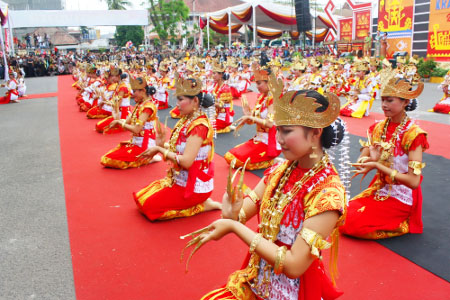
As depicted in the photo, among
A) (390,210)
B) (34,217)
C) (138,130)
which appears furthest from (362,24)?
(34,217)

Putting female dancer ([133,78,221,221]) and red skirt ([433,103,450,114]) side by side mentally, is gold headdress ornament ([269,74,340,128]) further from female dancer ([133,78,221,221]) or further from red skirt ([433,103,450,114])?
red skirt ([433,103,450,114])

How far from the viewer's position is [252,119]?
14.1ft

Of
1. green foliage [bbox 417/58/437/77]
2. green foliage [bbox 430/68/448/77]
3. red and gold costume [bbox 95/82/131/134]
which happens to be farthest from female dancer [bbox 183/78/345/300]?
green foliage [bbox 417/58/437/77]

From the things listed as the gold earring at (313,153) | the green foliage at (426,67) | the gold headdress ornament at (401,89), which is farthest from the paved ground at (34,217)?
the green foliage at (426,67)

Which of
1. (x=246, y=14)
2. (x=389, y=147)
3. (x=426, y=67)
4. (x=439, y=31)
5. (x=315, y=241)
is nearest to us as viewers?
(x=315, y=241)

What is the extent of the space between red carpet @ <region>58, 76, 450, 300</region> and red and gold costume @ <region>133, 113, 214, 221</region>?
11 cm

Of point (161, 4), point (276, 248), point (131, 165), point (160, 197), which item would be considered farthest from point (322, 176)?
point (161, 4)

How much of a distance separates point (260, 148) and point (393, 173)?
7.55ft

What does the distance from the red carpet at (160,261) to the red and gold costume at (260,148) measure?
0.80 meters

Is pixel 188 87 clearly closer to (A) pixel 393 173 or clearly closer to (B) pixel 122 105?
(A) pixel 393 173

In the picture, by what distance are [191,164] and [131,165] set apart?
2245 mm

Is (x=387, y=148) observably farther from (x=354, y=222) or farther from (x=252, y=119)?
(x=252, y=119)

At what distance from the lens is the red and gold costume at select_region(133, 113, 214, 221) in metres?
3.38

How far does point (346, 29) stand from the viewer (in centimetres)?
2055
